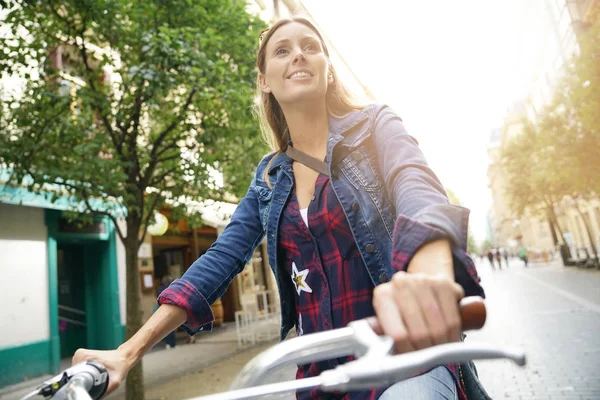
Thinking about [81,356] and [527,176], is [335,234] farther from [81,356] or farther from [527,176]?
[527,176]

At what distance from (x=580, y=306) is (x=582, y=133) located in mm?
9344

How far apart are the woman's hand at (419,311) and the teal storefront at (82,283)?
10717 mm

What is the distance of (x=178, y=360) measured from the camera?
973cm

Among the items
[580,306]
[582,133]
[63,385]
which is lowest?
[580,306]

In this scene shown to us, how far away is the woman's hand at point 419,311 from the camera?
67 cm

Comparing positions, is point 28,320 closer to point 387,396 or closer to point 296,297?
point 296,297

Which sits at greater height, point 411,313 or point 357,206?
point 357,206

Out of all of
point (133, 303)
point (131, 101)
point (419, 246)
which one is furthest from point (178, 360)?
point (419, 246)

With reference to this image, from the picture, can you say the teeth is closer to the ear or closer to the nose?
the nose

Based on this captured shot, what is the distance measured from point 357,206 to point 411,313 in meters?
0.82

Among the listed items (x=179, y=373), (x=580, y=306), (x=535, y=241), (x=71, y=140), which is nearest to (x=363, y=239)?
(x=71, y=140)

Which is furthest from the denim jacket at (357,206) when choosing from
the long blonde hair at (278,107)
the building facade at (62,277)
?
the building facade at (62,277)

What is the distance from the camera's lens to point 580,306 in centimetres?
1055

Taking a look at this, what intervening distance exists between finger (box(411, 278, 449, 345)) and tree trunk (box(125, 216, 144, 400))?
239 inches
